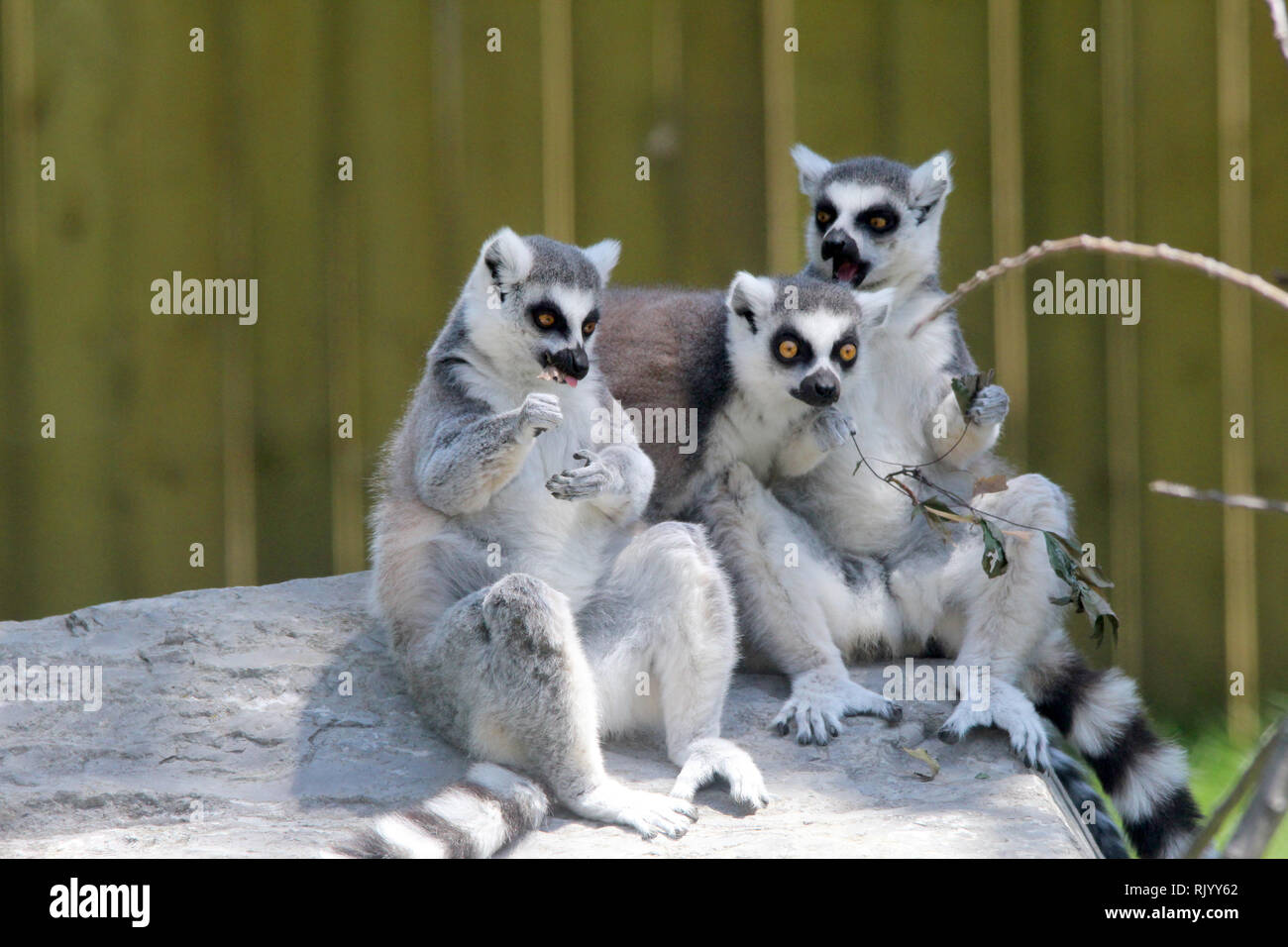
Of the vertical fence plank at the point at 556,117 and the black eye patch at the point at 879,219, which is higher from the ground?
the vertical fence plank at the point at 556,117

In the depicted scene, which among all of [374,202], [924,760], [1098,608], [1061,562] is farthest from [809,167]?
[924,760]

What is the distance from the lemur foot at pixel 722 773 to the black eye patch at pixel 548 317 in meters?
1.22

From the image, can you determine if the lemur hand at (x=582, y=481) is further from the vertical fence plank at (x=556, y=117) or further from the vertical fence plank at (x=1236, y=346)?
the vertical fence plank at (x=1236, y=346)

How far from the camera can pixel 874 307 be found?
454 cm

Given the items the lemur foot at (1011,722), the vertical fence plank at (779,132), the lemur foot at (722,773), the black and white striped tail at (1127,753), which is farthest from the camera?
the vertical fence plank at (779,132)

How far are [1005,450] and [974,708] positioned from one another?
181 centimetres

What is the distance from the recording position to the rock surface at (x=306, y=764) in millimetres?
3291

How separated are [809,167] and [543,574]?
198cm

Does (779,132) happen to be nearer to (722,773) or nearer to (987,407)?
(987,407)

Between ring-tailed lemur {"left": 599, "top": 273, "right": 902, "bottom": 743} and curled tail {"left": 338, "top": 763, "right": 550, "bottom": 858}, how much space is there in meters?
1.17

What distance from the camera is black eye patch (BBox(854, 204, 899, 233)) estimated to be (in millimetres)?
4723

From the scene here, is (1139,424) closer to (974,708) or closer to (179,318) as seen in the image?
(974,708)

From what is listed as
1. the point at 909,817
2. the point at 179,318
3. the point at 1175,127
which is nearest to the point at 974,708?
the point at 909,817

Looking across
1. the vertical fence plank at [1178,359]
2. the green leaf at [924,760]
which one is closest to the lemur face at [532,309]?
the green leaf at [924,760]
